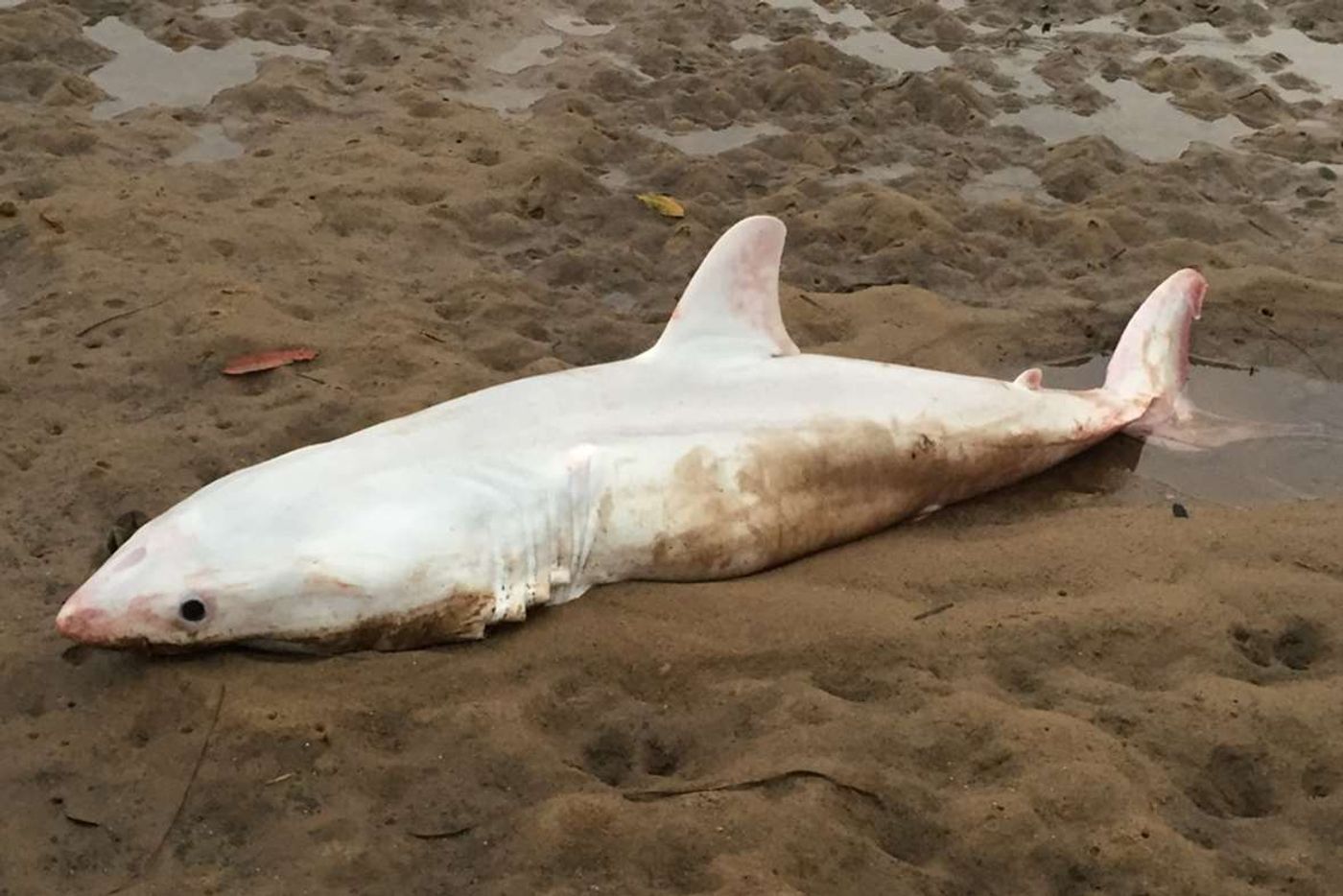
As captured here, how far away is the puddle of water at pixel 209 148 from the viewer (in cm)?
723

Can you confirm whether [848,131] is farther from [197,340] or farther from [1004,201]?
[197,340]

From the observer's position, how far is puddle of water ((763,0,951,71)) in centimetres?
921

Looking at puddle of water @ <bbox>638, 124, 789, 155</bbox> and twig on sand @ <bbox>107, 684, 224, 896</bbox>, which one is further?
puddle of water @ <bbox>638, 124, 789, 155</bbox>

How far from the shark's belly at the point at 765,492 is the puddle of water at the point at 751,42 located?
5297mm

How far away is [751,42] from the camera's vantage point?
939 cm

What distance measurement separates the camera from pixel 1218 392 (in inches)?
231

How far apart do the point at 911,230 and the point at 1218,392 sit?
73.3 inches

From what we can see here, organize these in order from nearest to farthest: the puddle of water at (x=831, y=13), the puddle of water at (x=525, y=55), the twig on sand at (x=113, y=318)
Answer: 1. the twig on sand at (x=113, y=318)
2. the puddle of water at (x=525, y=55)
3. the puddle of water at (x=831, y=13)

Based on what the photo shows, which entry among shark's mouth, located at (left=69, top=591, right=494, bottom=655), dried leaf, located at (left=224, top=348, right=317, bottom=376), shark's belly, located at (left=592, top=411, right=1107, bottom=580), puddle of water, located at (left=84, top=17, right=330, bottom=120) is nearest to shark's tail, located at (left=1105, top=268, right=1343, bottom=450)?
shark's belly, located at (left=592, top=411, right=1107, bottom=580)

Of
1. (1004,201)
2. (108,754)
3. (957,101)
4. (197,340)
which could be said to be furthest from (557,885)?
(957,101)

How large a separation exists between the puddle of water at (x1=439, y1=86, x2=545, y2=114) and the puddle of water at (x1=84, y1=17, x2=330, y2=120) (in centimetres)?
112

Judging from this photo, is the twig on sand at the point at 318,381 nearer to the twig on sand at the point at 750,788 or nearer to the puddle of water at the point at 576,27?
the twig on sand at the point at 750,788

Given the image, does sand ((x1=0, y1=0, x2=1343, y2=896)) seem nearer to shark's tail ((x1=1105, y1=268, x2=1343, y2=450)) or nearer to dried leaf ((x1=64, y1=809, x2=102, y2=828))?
dried leaf ((x1=64, y1=809, x2=102, y2=828))

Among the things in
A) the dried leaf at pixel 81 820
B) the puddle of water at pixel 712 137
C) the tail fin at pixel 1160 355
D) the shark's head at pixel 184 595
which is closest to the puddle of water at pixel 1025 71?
the puddle of water at pixel 712 137
